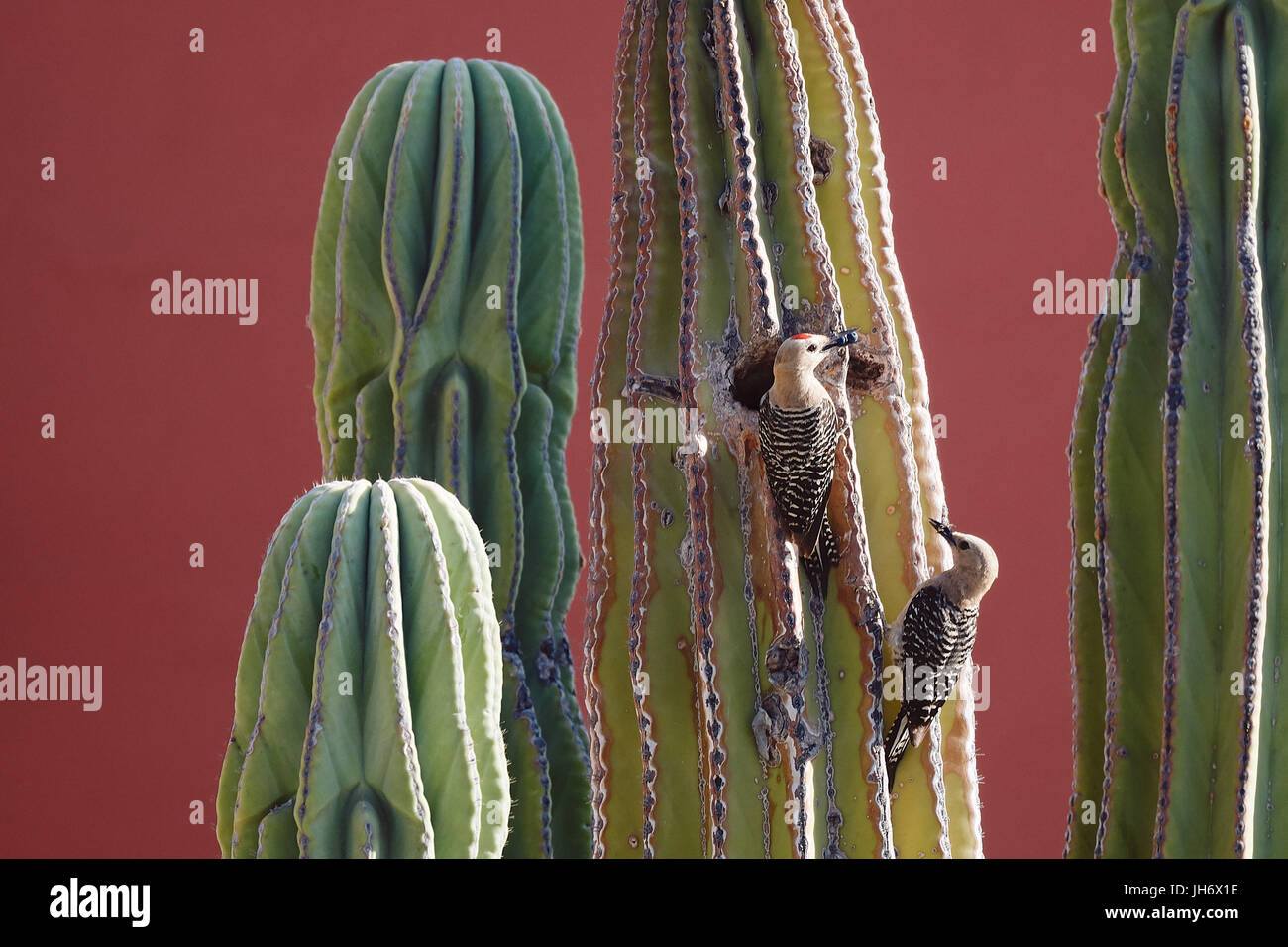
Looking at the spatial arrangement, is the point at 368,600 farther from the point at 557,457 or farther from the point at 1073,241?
the point at 1073,241

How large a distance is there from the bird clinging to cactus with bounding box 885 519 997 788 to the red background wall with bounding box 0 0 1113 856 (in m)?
1.71

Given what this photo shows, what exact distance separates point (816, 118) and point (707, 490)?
341mm

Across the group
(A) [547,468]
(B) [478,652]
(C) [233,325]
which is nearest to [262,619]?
(B) [478,652]

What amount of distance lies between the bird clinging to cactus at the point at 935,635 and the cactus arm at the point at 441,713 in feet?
1.12

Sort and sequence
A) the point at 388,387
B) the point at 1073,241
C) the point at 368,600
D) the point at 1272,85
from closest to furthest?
1. the point at 368,600
2. the point at 1272,85
3. the point at 388,387
4. the point at 1073,241

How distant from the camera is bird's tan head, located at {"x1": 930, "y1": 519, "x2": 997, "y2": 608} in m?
1.06

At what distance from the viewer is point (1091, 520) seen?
130 centimetres

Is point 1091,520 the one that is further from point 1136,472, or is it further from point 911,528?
point 911,528

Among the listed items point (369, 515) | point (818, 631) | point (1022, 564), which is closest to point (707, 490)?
point (818, 631)

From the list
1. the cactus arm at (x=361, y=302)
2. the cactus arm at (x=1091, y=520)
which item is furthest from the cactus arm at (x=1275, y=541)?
the cactus arm at (x=361, y=302)

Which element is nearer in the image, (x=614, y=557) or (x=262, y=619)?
(x=262, y=619)

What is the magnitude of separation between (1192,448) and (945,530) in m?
0.27

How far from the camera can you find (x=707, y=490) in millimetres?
1126

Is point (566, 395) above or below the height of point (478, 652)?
above
